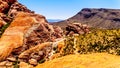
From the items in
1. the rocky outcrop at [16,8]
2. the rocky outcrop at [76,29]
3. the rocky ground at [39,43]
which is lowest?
the rocky outcrop at [76,29]

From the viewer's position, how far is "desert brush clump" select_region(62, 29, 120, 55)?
97.0 feet

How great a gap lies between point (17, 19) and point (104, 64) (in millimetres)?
26479

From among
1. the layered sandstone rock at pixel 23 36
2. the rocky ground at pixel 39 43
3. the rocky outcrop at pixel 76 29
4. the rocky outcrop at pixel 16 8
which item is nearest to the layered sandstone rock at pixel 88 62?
the rocky ground at pixel 39 43

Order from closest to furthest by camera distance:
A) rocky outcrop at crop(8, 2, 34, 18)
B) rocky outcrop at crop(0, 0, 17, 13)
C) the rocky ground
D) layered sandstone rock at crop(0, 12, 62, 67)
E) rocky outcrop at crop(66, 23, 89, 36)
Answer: the rocky ground < layered sandstone rock at crop(0, 12, 62, 67) < rocky outcrop at crop(0, 0, 17, 13) < rocky outcrop at crop(8, 2, 34, 18) < rocky outcrop at crop(66, 23, 89, 36)

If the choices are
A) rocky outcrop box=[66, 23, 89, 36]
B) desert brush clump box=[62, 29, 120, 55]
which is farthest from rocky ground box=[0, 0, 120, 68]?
rocky outcrop box=[66, 23, 89, 36]

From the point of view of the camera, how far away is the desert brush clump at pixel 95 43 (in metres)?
29.6

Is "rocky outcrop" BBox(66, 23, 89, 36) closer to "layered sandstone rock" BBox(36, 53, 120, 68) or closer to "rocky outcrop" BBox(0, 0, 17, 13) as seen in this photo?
"rocky outcrop" BBox(0, 0, 17, 13)

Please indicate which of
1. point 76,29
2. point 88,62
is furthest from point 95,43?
point 76,29

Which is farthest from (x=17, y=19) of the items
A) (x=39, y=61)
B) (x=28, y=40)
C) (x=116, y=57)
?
(x=116, y=57)

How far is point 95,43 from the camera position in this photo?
3159cm

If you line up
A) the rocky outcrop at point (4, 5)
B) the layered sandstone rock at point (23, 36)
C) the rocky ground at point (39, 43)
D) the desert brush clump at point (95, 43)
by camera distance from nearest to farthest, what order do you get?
1. the desert brush clump at point (95, 43)
2. the rocky ground at point (39, 43)
3. the layered sandstone rock at point (23, 36)
4. the rocky outcrop at point (4, 5)

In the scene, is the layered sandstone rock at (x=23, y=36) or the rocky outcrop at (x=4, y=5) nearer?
the layered sandstone rock at (x=23, y=36)

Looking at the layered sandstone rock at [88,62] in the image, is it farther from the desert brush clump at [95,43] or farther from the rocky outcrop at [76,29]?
the rocky outcrop at [76,29]

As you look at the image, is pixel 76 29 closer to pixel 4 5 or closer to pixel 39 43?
pixel 4 5
